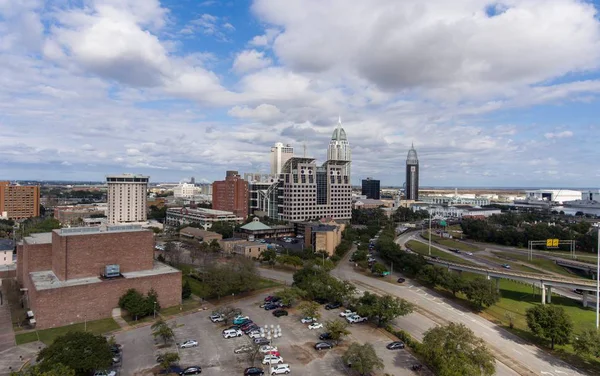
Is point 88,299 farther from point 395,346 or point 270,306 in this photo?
point 395,346

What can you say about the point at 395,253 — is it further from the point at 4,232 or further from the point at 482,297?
the point at 4,232

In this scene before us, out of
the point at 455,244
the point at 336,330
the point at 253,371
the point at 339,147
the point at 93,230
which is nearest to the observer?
the point at 253,371

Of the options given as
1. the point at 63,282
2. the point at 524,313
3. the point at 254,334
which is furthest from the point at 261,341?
the point at 524,313

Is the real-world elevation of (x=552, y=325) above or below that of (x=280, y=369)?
above

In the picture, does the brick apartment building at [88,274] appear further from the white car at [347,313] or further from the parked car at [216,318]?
the white car at [347,313]

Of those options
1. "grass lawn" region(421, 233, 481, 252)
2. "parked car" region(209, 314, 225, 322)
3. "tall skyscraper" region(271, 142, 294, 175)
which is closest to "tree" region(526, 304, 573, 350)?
"parked car" region(209, 314, 225, 322)

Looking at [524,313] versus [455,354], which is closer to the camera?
[455,354]

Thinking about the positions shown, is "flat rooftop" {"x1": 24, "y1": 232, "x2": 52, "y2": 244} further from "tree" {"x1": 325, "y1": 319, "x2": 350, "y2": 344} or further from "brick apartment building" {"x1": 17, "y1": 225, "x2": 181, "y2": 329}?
"tree" {"x1": 325, "y1": 319, "x2": 350, "y2": 344}
